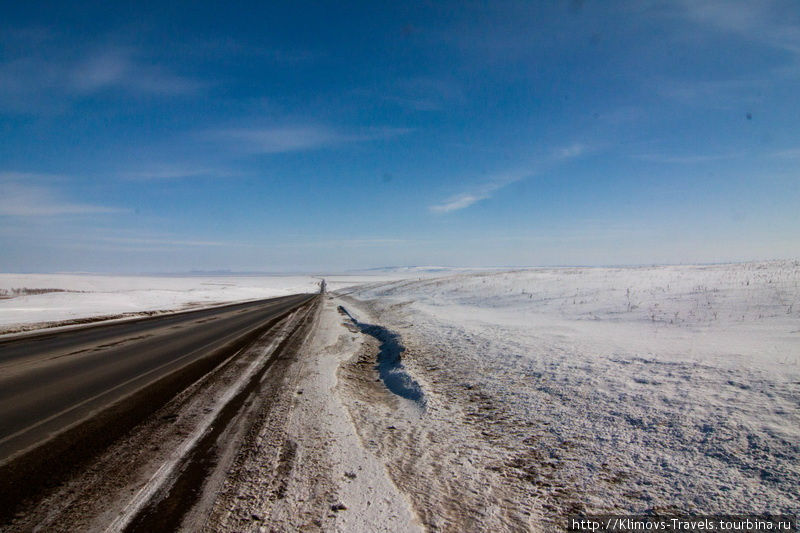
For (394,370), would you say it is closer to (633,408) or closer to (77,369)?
(633,408)

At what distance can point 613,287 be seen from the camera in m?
17.9

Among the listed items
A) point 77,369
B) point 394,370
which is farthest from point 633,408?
point 77,369

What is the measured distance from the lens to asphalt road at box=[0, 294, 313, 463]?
15.4ft

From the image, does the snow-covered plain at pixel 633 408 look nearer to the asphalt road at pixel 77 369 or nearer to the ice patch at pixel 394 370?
the ice patch at pixel 394 370

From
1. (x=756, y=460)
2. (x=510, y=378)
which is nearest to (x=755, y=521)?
(x=756, y=460)

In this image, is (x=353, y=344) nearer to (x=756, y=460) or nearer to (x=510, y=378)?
(x=510, y=378)

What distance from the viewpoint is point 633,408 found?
4.63 meters

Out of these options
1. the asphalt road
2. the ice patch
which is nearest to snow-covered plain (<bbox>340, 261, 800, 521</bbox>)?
the ice patch

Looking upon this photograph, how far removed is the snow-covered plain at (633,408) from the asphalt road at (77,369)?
4491mm

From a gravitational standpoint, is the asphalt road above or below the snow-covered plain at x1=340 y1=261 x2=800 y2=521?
below

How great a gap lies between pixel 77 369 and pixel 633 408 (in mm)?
9876

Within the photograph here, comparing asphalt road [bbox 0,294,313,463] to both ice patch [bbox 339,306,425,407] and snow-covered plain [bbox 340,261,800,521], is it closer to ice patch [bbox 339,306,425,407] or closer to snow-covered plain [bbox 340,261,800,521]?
ice patch [bbox 339,306,425,407]

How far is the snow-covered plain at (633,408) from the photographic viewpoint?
119 inches

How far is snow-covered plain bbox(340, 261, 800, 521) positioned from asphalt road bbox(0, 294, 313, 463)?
449cm
